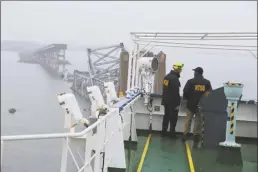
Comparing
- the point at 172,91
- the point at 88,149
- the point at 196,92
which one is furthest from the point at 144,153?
the point at 88,149

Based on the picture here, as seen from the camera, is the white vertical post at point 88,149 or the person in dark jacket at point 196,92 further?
the person in dark jacket at point 196,92

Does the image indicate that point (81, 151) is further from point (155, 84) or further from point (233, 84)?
point (155, 84)

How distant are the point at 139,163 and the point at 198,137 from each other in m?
2.01

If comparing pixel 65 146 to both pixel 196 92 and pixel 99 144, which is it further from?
pixel 196 92

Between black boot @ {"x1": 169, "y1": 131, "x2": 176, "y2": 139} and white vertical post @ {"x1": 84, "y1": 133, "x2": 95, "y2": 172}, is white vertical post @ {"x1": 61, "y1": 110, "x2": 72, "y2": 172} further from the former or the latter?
black boot @ {"x1": 169, "y1": 131, "x2": 176, "y2": 139}

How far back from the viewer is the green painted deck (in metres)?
5.13

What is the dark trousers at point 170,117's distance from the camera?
689cm

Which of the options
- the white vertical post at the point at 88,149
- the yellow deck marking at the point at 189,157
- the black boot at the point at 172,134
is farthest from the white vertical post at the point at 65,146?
the black boot at the point at 172,134

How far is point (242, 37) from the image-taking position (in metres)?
7.32

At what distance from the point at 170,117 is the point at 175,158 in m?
1.36

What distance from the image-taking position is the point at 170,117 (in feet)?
22.8

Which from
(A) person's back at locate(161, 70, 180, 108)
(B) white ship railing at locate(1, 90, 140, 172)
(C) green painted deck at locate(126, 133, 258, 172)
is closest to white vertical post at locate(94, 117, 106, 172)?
(B) white ship railing at locate(1, 90, 140, 172)

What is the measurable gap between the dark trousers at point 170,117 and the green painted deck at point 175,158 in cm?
25

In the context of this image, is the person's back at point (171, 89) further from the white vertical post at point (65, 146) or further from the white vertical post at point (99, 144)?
the white vertical post at point (65, 146)
